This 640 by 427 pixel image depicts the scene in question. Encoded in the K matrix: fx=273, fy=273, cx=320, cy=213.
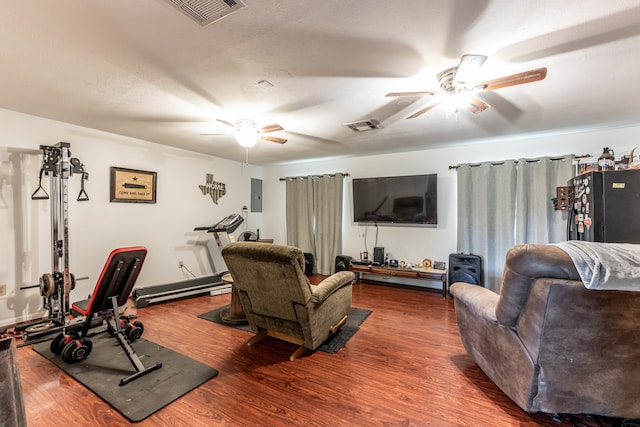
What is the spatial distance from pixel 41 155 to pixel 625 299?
17.5ft

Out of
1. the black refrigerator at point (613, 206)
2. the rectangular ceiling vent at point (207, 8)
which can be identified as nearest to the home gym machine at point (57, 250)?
the rectangular ceiling vent at point (207, 8)

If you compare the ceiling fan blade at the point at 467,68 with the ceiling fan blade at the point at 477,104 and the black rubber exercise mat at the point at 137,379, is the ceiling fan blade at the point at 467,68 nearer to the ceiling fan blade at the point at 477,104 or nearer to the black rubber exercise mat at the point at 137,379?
the ceiling fan blade at the point at 477,104

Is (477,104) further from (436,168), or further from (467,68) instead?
(436,168)

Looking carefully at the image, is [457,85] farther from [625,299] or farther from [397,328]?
[397,328]

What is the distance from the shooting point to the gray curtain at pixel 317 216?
5.43 metres

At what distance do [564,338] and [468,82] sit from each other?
175 centimetres

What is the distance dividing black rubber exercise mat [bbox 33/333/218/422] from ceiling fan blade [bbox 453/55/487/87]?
2846 millimetres

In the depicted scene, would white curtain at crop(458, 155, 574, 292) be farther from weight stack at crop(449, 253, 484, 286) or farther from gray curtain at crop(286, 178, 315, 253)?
gray curtain at crop(286, 178, 315, 253)

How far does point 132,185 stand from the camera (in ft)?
13.3

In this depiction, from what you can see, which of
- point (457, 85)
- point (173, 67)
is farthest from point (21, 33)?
point (457, 85)

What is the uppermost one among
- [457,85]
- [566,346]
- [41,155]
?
[457,85]

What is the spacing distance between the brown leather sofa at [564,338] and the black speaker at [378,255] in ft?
10.2

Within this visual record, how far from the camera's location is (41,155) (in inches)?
128

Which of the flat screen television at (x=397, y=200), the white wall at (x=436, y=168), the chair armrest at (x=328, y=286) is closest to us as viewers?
the chair armrest at (x=328, y=286)
